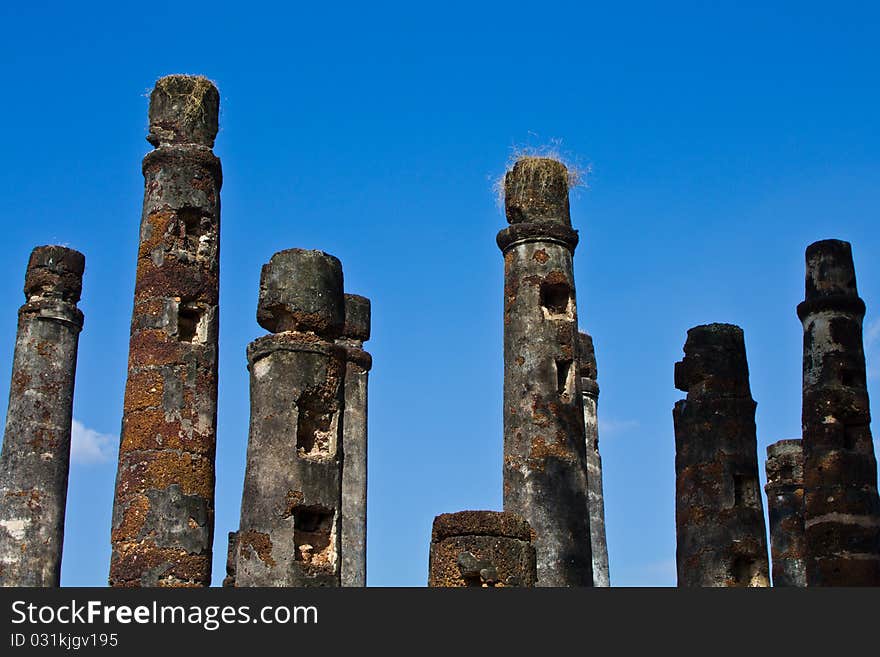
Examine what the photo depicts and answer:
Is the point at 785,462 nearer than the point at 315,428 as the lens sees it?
No

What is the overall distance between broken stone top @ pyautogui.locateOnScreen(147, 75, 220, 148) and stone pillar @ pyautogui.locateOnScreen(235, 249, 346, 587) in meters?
4.31

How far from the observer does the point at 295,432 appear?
15.2 meters

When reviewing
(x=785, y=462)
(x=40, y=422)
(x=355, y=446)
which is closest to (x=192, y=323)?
(x=40, y=422)

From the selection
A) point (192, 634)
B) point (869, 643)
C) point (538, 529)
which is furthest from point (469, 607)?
point (538, 529)

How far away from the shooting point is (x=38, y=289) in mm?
22828

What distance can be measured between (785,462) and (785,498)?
2.32 ft

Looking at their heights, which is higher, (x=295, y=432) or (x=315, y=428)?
(x=315, y=428)

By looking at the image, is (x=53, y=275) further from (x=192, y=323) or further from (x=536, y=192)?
(x=536, y=192)

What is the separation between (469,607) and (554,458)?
235 inches

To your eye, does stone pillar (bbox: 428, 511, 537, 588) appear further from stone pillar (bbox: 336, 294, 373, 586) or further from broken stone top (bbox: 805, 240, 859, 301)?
broken stone top (bbox: 805, 240, 859, 301)

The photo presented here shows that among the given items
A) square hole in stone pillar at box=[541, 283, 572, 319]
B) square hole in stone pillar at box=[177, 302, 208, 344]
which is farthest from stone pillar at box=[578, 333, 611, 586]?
square hole in stone pillar at box=[177, 302, 208, 344]

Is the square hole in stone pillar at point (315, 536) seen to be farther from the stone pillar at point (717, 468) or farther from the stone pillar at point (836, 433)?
the stone pillar at point (836, 433)

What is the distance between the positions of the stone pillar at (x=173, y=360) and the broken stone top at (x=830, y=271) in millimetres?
10496

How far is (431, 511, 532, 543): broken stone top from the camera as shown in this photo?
14.3 metres
